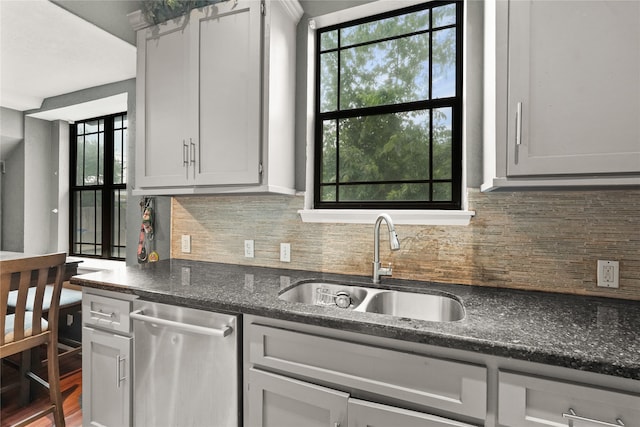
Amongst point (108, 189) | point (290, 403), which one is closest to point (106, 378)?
point (290, 403)

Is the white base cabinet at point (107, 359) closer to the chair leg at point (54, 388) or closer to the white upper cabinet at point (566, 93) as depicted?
the chair leg at point (54, 388)

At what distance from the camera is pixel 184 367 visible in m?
1.36

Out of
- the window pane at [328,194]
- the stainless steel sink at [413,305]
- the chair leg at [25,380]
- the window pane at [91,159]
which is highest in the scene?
the window pane at [91,159]

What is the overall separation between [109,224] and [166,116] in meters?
2.13

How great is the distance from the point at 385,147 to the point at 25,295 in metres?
2.14

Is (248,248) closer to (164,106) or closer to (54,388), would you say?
(164,106)

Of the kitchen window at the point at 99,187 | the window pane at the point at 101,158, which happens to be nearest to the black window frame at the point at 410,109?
the kitchen window at the point at 99,187

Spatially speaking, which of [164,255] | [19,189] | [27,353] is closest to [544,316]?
[164,255]

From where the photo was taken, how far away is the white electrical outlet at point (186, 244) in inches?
87.2

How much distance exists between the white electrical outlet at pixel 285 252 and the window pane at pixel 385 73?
2.98ft

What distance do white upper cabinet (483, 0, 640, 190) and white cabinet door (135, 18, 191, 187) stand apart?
1532mm

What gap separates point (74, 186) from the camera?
3.61 metres

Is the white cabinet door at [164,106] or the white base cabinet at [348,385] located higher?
the white cabinet door at [164,106]

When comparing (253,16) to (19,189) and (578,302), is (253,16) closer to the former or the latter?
(578,302)
